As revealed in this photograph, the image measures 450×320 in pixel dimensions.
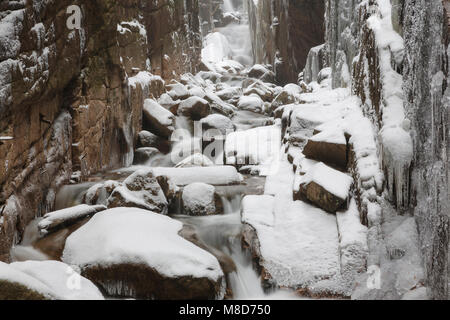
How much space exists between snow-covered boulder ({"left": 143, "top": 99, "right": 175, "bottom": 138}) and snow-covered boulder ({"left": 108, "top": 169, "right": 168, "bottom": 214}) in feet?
13.6

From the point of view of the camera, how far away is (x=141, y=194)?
546 centimetres

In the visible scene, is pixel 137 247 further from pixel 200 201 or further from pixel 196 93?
pixel 196 93

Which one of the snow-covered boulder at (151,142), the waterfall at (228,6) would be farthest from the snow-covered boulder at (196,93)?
the waterfall at (228,6)

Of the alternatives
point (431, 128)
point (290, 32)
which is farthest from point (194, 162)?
point (290, 32)

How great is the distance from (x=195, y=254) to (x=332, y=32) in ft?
27.6

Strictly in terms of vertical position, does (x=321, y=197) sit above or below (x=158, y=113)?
below

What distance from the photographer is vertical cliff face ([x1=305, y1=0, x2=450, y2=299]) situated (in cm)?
253

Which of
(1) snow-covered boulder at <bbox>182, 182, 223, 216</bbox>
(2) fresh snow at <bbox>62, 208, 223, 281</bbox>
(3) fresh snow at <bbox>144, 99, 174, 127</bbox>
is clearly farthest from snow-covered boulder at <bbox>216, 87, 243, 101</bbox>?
(2) fresh snow at <bbox>62, 208, 223, 281</bbox>

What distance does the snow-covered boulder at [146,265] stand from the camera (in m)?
3.44

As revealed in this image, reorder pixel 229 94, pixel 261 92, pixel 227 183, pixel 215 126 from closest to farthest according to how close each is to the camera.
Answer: pixel 227 183
pixel 215 126
pixel 229 94
pixel 261 92

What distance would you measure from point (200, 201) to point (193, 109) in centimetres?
598

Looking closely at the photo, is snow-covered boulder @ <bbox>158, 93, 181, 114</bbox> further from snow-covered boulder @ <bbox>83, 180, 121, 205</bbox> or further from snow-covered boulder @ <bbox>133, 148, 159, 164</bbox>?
snow-covered boulder @ <bbox>83, 180, 121, 205</bbox>
